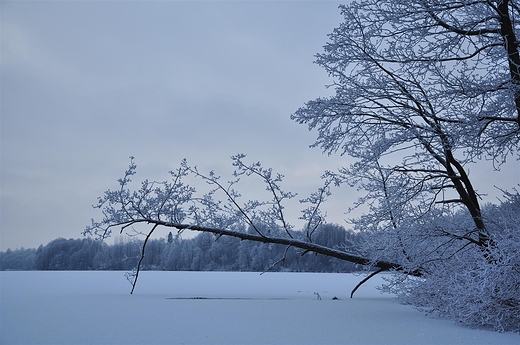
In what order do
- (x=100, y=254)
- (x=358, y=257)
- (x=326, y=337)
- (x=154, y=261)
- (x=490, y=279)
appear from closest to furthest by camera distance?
(x=326, y=337), (x=490, y=279), (x=358, y=257), (x=100, y=254), (x=154, y=261)

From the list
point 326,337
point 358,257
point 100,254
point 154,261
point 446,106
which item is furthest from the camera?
point 154,261

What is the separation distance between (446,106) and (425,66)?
543mm

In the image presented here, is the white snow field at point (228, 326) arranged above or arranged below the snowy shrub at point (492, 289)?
below

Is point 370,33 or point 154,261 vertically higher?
point 370,33

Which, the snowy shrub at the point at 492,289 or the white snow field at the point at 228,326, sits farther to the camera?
the snowy shrub at the point at 492,289

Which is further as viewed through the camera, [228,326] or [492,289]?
[228,326]

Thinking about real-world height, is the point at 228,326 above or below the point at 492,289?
below

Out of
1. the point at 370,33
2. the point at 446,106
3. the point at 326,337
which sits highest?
the point at 370,33

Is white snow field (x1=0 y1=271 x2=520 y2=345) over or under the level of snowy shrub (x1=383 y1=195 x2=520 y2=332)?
under

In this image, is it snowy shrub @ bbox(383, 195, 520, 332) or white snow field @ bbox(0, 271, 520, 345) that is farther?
snowy shrub @ bbox(383, 195, 520, 332)

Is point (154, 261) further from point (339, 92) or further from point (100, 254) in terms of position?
point (339, 92)

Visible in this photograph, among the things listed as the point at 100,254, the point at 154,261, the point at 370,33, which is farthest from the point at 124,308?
the point at 154,261

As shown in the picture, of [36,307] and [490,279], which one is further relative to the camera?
[36,307]

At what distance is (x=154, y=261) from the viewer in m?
29.0
